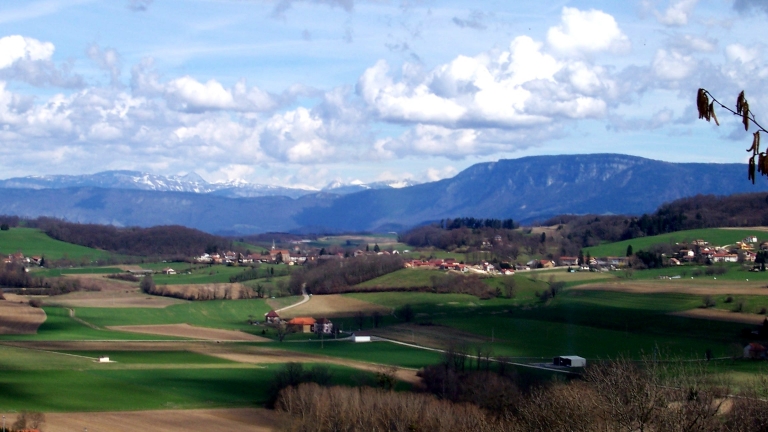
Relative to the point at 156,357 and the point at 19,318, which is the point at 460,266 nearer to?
the point at 19,318

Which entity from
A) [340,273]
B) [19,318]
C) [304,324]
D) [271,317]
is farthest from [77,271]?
[304,324]

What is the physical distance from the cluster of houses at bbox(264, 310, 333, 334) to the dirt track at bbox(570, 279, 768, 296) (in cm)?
2123

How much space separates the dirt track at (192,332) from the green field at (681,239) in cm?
5665

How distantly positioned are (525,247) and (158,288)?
55.8 m

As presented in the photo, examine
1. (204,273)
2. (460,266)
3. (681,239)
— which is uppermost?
(681,239)

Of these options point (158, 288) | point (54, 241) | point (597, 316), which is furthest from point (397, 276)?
point (54, 241)

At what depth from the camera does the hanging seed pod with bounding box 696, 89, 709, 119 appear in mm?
9234

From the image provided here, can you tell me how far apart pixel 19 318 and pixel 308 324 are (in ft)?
66.9

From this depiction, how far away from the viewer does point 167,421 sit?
35188mm

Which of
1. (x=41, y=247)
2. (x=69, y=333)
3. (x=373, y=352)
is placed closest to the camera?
(x=373, y=352)

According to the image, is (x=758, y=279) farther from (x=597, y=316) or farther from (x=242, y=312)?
(x=242, y=312)

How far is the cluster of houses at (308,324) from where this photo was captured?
226ft

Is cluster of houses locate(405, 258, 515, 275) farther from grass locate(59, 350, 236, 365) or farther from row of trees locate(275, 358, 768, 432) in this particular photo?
row of trees locate(275, 358, 768, 432)

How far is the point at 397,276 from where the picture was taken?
9562cm
